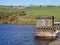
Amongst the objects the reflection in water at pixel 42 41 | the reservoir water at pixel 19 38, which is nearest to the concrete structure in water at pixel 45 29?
the reflection in water at pixel 42 41

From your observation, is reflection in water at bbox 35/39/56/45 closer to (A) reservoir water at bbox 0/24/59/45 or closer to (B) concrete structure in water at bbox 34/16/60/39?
(A) reservoir water at bbox 0/24/59/45

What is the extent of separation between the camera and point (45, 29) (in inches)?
3561

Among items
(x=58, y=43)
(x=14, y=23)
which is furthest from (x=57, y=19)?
(x=58, y=43)

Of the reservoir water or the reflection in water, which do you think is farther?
the reservoir water

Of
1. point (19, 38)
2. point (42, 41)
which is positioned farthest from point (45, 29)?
point (19, 38)

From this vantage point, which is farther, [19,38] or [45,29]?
[19,38]

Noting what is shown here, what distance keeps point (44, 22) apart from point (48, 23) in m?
1.34

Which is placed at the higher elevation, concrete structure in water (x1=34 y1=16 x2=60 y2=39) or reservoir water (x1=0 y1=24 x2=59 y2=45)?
concrete structure in water (x1=34 y1=16 x2=60 y2=39)

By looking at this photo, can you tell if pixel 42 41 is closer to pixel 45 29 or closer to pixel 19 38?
pixel 45 29

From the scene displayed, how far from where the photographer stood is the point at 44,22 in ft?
302

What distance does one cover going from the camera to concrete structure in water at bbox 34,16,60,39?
90.4 meters

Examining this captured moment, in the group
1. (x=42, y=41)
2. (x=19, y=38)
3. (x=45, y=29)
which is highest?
(x=45, y=29)

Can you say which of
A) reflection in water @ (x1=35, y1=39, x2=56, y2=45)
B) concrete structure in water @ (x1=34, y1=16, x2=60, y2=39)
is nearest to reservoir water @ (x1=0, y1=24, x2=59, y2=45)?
reflection in water @ (x1=35, y1=39, x2=56, y2=45)

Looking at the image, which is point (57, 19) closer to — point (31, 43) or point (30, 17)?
point (30, 17)
